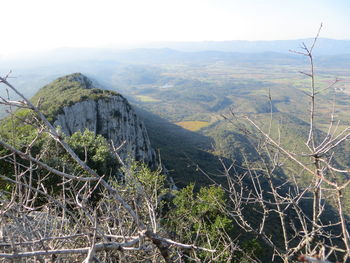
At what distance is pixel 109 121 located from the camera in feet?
115

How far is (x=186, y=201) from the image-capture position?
14.0m

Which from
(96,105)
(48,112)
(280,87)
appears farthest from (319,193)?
(280,87)

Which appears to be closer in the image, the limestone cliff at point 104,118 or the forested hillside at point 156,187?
the forested hillside at point 156,187

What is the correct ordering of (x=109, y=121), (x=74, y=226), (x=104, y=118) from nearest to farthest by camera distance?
(x=74, y=226) < (x=104, y=118) < (x=109, y=121)

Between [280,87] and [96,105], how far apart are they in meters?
184

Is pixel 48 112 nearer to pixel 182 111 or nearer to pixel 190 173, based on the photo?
pixel 190 173

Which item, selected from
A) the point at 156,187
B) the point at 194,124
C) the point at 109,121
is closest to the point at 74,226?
the point at 156,187

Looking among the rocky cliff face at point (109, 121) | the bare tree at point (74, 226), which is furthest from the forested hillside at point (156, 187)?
the rocky cliff face at point (109, 121)

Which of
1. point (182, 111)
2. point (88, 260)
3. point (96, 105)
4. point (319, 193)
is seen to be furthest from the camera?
point (182, 111)

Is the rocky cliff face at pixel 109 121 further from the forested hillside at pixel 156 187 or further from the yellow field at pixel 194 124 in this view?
the yellow field at pixel 194 124

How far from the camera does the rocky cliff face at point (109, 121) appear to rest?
105 feet

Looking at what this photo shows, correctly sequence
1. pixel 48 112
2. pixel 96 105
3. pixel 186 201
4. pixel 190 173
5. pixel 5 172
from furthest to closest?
pixel 190 173 → pixel 96 105 → pixel 48 112 → pixel 186 201 → pixel 5 172

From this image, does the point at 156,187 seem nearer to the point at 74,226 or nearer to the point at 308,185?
the point at 74,226

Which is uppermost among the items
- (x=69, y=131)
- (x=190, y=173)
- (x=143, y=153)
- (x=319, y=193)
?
(x=319, y=193)
